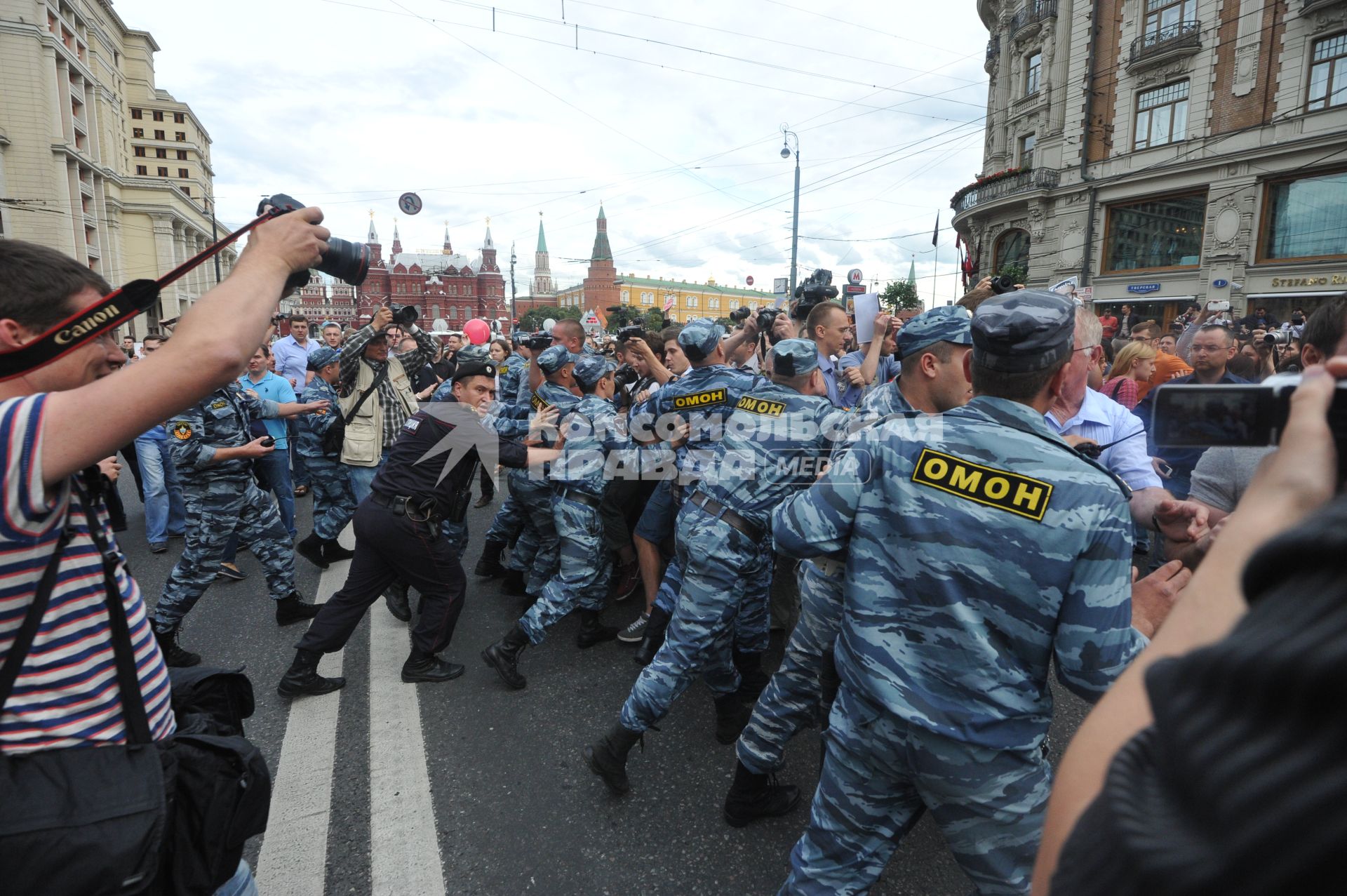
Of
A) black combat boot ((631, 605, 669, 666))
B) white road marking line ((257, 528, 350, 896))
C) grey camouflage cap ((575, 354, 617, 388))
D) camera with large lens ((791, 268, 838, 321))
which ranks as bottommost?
white road marking line ((257, 528, 350, 896))

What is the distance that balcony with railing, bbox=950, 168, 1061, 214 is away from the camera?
26.7 m

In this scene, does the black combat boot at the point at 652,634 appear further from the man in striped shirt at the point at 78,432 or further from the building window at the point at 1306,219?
the building window at the point at 1306,219

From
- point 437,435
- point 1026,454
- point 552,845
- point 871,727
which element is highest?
point 1026,454

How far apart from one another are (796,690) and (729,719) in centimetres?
99

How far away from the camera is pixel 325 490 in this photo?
620 centimetres

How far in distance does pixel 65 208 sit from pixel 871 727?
5655 cm

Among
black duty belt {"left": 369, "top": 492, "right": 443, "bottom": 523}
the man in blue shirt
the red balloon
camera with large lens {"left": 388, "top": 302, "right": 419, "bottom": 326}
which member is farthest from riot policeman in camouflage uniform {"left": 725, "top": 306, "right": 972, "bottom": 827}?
the red balloon

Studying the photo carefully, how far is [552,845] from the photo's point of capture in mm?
2717

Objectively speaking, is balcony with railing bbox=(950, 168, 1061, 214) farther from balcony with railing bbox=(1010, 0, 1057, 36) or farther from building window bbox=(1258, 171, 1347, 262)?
building window bbox=(1258, 171, 1347, 262)

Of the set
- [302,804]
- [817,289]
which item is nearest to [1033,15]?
[817,289]

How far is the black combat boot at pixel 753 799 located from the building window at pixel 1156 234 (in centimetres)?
2758

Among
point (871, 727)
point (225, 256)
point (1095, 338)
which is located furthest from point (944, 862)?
point (225, 256)

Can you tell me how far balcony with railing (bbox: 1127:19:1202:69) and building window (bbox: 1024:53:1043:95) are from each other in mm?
4311

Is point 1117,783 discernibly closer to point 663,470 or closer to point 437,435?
point 437,435
